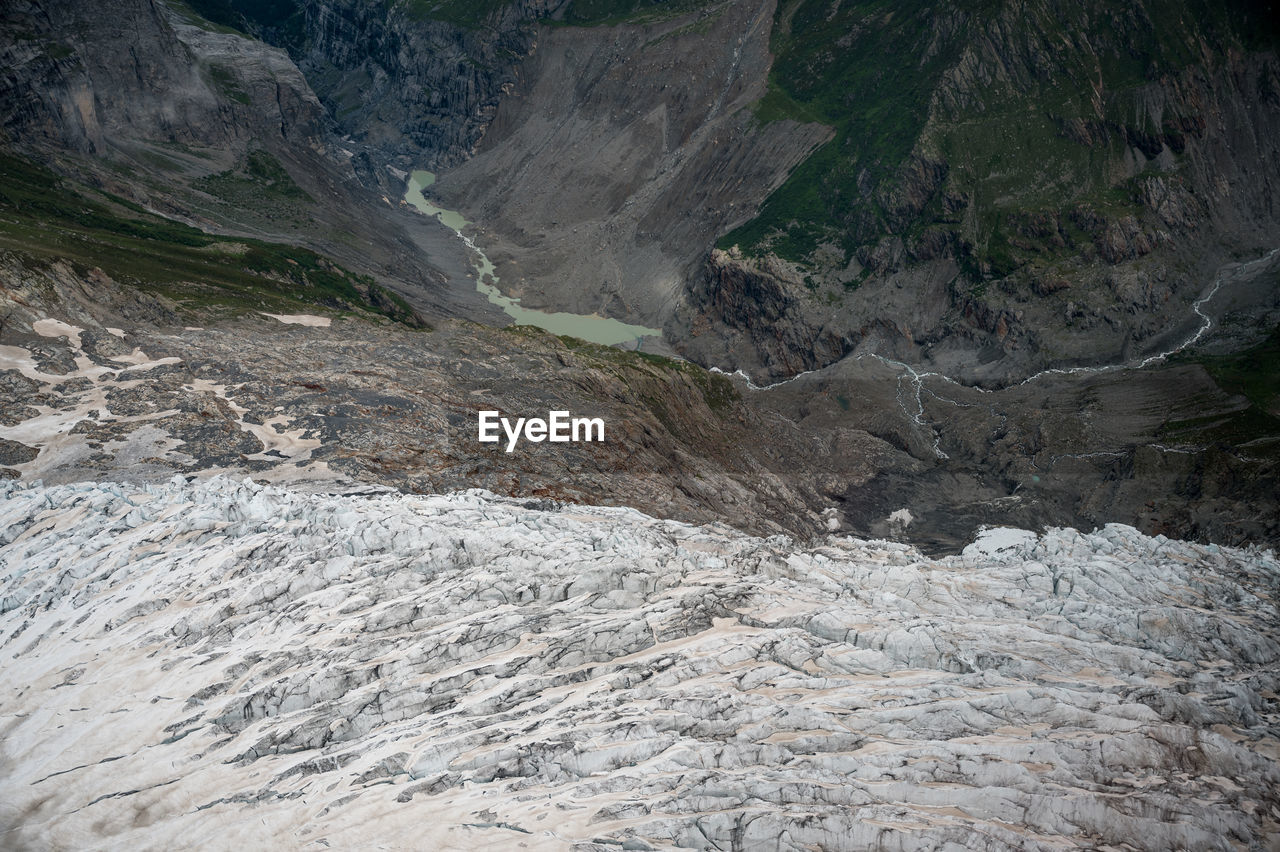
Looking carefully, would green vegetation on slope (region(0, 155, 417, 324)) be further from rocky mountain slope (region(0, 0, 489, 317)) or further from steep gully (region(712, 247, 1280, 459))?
steep gully (region(712, 247, 1280, 459))

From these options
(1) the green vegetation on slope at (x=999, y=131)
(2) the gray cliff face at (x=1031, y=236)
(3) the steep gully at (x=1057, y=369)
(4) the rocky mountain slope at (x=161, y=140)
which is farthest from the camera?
(1) the green vegetation on slope at (x=999, y=131)

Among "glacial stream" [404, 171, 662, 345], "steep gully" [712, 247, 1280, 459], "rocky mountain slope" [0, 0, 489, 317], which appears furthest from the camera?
"glacial stream" [404, 171, 662, 345]

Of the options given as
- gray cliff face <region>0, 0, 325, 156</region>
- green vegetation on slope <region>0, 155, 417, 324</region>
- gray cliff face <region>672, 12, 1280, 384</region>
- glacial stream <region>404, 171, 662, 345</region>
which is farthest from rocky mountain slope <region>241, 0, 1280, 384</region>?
gray cliff face <region>0, 0, 325, 156</region>

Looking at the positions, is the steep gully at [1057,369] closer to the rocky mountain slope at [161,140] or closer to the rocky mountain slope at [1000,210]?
the rocky mountain slope at [1000,210]

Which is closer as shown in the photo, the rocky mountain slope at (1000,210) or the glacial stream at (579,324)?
the rocky mountain slope at (1000,210)

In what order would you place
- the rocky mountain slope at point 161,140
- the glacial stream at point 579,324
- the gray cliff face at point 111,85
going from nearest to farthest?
the rocky mountain slope at point 161,140 → the gray cliff face at point 111,85 → the glacial stream at point 579,324

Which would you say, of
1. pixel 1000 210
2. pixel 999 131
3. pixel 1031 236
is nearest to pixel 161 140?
pixel 1000 210

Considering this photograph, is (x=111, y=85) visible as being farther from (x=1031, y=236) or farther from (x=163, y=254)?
(x=1031, y=236)

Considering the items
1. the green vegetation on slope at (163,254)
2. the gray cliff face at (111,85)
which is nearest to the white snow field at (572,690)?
the green vegetation on slope at (163,254)
